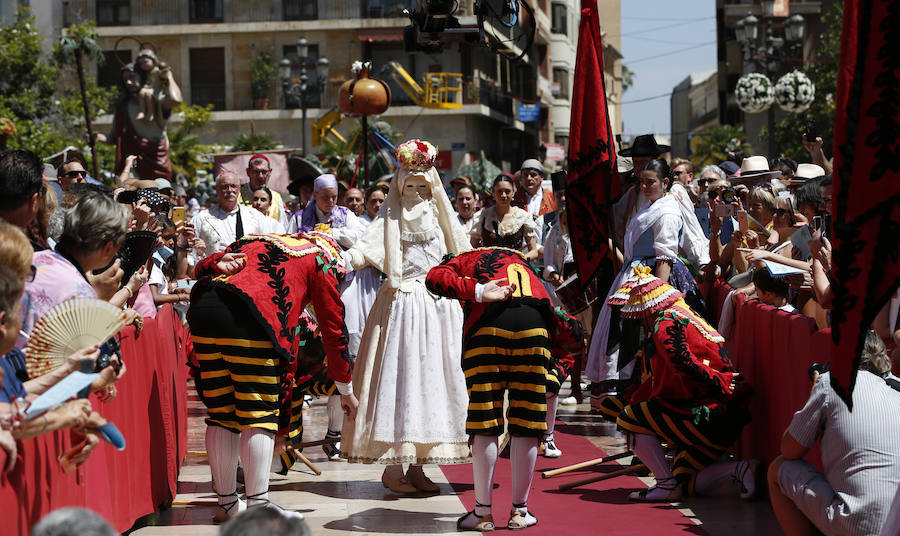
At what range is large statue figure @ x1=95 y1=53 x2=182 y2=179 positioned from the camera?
15.3 metres

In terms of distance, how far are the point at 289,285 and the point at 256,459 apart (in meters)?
0.98

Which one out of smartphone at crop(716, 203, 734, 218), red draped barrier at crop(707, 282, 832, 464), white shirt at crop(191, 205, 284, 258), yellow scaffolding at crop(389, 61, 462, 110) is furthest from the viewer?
yellow scaffolding at crop(389, 61, 462, 110)

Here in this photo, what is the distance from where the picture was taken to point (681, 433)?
7977 millimetres

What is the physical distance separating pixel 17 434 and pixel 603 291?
7.19 meters

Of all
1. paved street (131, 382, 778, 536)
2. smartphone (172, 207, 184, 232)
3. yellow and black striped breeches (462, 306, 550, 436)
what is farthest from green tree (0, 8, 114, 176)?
yellow and black striped breeches (462, 306, 550, 436)

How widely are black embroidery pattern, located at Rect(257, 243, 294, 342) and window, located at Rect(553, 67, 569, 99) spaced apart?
6184 centimetres

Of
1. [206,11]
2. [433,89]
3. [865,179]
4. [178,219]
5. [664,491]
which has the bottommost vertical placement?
[664,491]

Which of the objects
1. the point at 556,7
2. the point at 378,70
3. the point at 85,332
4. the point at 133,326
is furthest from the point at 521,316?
the point at 556,7

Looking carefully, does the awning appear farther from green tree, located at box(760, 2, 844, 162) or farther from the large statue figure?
the large statue figure

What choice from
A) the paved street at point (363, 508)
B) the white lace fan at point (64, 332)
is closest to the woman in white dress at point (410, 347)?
the paved street at point (363, 508)

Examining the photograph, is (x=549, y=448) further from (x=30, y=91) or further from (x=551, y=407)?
(x=30, y=91)

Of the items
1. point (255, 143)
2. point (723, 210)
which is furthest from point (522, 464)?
point (255, 143)

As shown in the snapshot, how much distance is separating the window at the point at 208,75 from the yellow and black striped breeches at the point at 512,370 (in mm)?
43902

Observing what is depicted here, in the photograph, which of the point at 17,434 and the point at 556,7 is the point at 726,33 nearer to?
the point at 556,7
